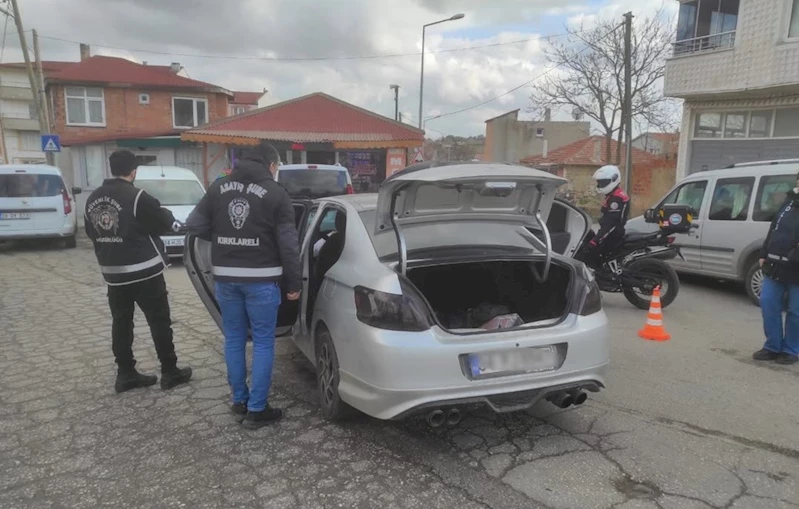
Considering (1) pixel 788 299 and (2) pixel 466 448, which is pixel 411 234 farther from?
(1) pixel 788 299

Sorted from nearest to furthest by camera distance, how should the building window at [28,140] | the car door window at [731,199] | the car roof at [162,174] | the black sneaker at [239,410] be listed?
1. the black sneaker at [239,410]
2. the car door window at [731,199]
3. the car roof at [162,174]
4. the building window at [28,140]

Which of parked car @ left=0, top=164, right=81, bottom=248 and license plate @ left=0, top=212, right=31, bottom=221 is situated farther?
parked car @ left=0, top=164, right=81, bottom=248

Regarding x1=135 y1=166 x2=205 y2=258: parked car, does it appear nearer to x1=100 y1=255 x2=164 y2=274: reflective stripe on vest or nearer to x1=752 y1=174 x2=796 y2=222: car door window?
x1=100 y1=255 x2=164 y2=274: reflective stripe on vest

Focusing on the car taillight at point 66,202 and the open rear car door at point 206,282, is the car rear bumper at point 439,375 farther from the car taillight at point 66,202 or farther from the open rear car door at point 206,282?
the car taillight at point 66,202

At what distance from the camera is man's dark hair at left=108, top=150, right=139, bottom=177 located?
13.9ft

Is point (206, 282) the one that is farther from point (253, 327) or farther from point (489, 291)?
point (489, 291)

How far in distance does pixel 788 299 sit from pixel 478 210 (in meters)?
3.16

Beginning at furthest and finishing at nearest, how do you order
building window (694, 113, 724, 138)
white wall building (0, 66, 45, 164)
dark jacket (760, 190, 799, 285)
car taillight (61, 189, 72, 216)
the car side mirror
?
1. white wall building (0, 66, 45, 164)
2. building window (694, 113, 724, 138)
3. car taillight (61, 189, 72, 216)
4. the car side mirror
5. dark jacket (760, 190, 799, 285)

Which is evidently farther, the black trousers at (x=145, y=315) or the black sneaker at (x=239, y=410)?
the black trousers at (x=145, y=315)

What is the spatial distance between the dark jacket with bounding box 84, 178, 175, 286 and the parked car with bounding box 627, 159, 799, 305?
708 cm

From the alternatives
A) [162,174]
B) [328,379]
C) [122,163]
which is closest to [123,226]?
[122,163]

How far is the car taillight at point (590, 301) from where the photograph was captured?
3.60m

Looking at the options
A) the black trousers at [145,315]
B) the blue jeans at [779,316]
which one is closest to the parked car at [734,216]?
the blue jeans at [779,316]

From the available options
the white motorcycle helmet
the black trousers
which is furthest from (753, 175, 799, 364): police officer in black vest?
the black trousers
